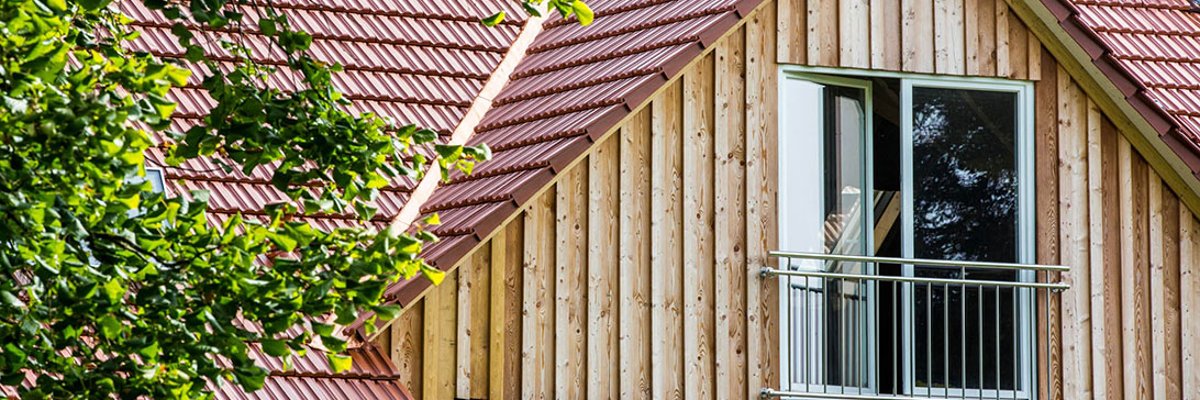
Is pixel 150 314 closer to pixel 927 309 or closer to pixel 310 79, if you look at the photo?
pixel 310 79

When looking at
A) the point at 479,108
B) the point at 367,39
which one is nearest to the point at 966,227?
the point at 479,108

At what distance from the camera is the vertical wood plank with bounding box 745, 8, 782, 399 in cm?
1139

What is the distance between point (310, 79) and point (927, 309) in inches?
171

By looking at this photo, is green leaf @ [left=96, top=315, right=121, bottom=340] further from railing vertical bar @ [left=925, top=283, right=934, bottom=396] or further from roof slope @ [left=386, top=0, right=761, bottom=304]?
railing vertical bar @ [left=925, top=283, right=934, bottom=396]

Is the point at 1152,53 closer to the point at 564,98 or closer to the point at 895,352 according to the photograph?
the point at 895,352

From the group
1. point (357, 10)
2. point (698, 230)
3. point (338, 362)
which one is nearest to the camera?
point (338, 362)

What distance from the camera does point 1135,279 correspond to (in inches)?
470

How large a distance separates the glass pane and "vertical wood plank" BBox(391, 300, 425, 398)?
9.12 feet

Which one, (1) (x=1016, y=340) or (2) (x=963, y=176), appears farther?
(2) (x=963, y=176)

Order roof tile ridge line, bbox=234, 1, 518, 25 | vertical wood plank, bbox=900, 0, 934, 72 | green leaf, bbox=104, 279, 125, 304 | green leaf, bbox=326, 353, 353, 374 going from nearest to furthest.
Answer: green leaf, bbox=104, 279, 125, 304 < green leaf, bbox=326, 353, 353, 374 < vertical wood plank, bbox=900, 0, 934, 72 < roof tile ridge line, bbox=234, 1, 518, 25

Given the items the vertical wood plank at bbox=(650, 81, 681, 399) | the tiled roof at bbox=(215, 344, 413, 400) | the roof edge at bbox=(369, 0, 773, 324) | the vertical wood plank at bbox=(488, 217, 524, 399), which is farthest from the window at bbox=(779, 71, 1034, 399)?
the tiled roof at bbox=(215, 344, 413, 400)

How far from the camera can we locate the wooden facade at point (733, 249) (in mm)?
11125

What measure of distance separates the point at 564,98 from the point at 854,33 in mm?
1702

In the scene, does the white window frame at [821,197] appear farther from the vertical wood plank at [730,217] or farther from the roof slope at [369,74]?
the roof slope at [369,74]
